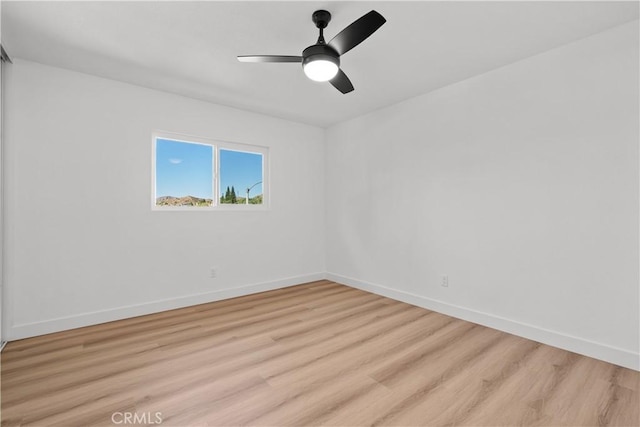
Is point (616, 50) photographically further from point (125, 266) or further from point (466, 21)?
point (125, 266)

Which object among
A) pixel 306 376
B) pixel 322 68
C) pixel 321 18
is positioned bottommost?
pixel 306 376

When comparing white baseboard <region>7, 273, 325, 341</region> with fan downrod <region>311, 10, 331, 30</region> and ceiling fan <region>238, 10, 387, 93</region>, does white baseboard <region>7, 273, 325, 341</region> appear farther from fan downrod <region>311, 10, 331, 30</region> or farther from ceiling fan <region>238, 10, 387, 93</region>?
fan downrod <region>311, 10, 331, 30</region>

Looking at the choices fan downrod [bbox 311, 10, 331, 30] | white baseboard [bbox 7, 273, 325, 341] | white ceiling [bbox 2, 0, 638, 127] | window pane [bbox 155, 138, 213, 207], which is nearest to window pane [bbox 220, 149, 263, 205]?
window pane [bbox 155, 138, 213, 207]

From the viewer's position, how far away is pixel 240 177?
163 inches

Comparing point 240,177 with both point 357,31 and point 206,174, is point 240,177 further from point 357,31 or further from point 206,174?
point 357,31

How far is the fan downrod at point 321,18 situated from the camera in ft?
6.49

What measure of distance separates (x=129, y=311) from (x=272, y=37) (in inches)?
118

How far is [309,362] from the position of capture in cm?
221

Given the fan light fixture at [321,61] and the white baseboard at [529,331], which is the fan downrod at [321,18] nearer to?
the fan light fixture at [321,61]

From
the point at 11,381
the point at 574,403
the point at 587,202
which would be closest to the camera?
the point at 574,403

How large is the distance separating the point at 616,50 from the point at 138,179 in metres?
4.34

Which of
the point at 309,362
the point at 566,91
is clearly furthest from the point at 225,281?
the point at 566,91

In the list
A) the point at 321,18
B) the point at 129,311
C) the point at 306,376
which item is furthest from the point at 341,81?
the point at 129,311

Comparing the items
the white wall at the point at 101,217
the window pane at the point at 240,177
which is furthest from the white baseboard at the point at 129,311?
the window pane at the point at 240,177
